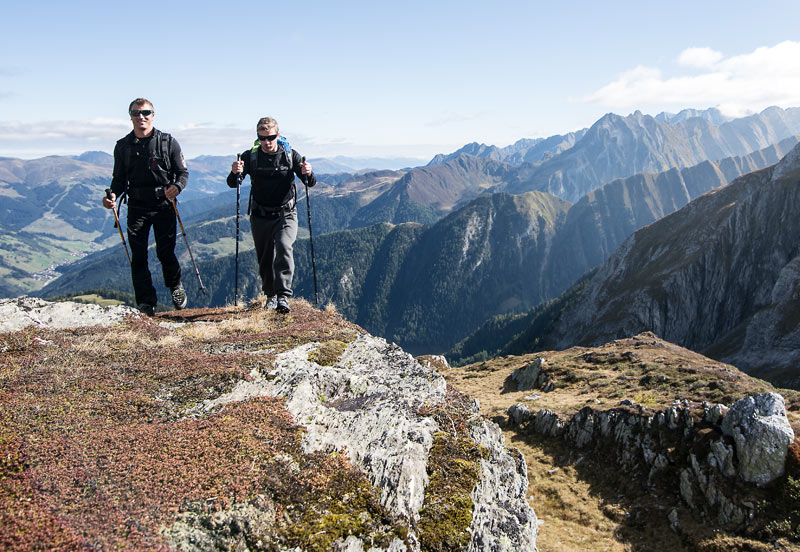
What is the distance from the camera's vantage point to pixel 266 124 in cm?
1404

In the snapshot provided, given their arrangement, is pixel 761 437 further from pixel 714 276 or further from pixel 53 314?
pixel 714 276

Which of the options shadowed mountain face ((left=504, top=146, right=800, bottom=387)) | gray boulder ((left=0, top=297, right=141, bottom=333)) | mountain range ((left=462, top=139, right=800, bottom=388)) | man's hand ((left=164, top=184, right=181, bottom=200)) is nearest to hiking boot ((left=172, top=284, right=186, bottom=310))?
gray boulder ((left=0, top=297, right=141, bottom=333))

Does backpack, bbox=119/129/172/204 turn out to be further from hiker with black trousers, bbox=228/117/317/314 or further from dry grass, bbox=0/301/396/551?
dry grass, bbox=0/301/396/551

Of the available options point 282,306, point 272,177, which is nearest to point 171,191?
point 272,177

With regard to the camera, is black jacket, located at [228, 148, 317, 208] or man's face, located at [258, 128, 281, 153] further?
black jacket, located at [228, 148, 317, 208]

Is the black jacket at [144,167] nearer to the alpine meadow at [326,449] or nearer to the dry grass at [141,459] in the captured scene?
the alpine meadow at [326,449]

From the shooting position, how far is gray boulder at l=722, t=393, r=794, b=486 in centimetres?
1373

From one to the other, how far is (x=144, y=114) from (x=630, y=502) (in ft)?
67.5

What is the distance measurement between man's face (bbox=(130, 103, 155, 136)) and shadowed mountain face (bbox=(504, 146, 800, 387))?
91433 mm

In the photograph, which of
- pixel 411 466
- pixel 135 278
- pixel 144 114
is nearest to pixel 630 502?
pixel 411 466

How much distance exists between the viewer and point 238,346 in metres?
11.9

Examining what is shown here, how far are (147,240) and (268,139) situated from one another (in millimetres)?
5099

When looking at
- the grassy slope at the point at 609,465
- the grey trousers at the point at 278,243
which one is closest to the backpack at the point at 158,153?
the grey trousers at the point at 278,243

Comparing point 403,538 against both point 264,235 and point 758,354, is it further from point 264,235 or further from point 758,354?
point 758,354
